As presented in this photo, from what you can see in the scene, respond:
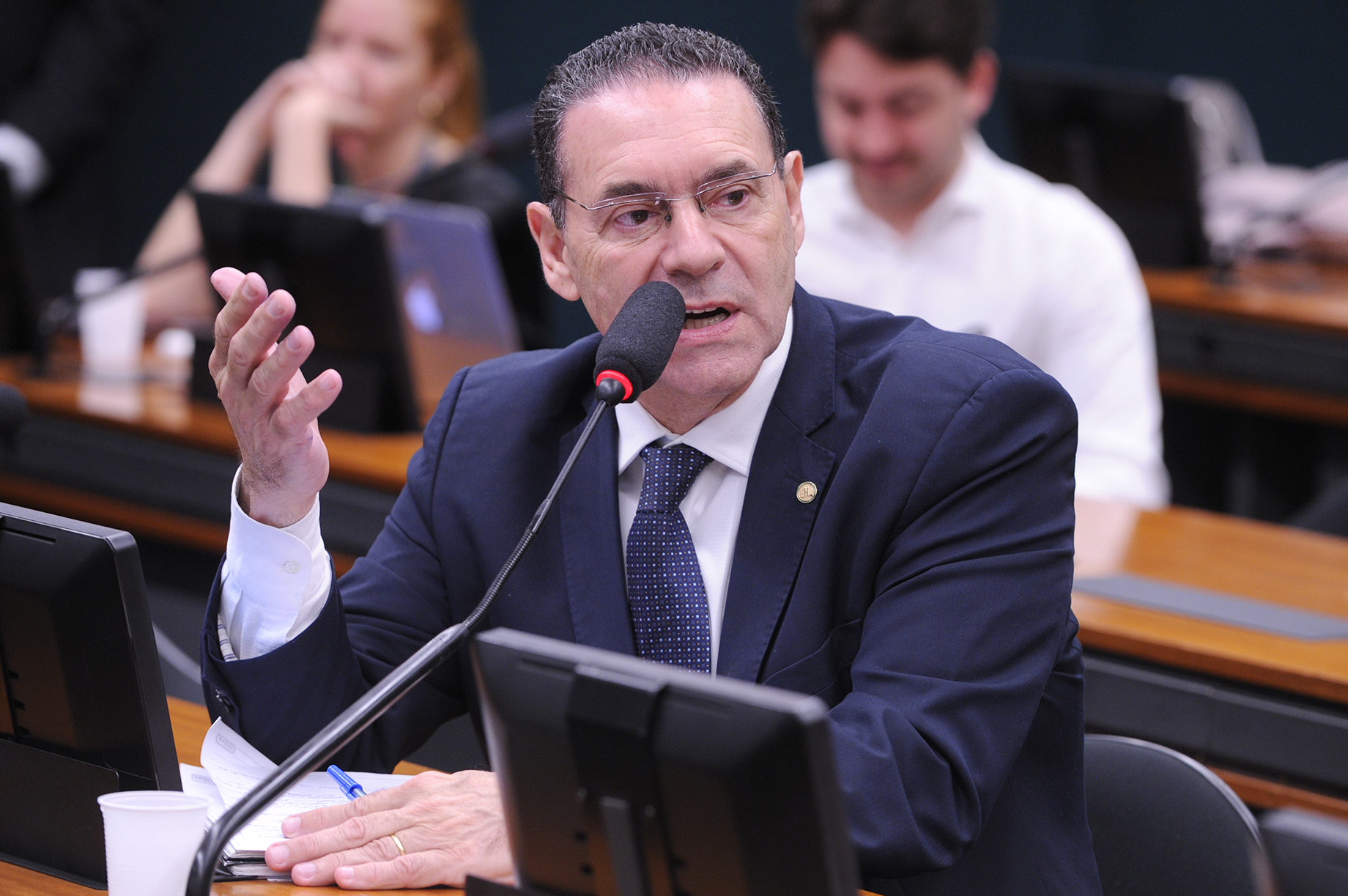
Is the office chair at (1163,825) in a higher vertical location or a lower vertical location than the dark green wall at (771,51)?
lower

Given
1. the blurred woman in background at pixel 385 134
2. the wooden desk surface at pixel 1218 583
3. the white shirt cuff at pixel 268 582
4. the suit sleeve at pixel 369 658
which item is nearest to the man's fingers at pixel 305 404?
the white shirt cuff at pixel 268 582

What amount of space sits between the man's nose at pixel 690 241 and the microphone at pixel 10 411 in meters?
0.56

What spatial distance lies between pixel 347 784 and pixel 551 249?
585 millimetres

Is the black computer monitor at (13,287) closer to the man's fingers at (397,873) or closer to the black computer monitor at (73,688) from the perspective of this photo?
the black computer monitor at (73,688)

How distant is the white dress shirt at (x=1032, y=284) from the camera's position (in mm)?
3004

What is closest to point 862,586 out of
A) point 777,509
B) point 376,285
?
point 777,509

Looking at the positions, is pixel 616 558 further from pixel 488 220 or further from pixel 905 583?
pixel 488 220

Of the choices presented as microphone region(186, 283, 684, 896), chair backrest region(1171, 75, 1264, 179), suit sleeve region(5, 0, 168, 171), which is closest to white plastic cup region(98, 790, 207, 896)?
microphone region(186, 283, 684, 896)

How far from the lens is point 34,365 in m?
3.23

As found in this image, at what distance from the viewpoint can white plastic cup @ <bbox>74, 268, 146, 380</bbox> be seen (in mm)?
3283

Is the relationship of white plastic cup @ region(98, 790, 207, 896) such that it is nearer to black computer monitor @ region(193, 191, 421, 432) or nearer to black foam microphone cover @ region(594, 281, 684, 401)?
black foam microphone cover @ region(594, 281, 684, 401)

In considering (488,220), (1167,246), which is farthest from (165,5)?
(1167,246)

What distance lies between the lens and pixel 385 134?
12.3ft

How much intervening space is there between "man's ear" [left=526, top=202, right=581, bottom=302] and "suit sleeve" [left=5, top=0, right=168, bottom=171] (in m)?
2.95
